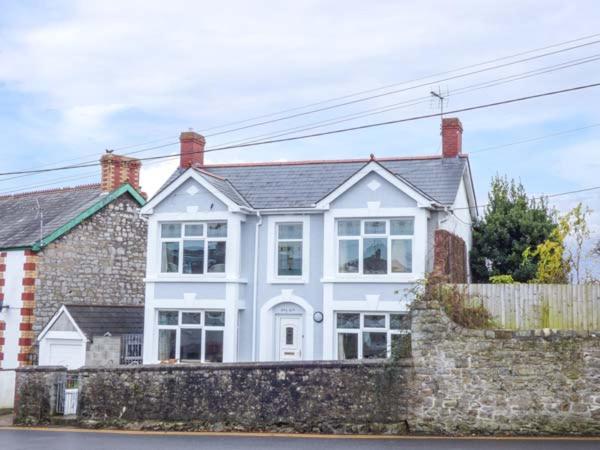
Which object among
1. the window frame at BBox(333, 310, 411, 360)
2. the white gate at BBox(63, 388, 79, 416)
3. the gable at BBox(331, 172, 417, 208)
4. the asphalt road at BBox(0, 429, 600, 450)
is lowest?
the asphalt road at BBox(0, 429, 600, 450)

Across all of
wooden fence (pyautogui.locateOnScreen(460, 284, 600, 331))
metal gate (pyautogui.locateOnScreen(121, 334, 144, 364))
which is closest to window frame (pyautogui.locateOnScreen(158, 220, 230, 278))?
metal gate (pyautogui.locateOnScreen(121, 334, 144, 364))

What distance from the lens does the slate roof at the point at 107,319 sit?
88.7 ft

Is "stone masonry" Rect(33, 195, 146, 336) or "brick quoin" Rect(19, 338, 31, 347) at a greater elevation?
"stone masonry" Rect(33, 195, 146, 336)

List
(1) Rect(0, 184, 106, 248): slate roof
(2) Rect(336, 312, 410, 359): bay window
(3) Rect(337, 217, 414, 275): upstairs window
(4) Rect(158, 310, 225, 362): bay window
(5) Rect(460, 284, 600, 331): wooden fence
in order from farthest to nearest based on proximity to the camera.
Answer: (1) Rect(0, 184, 106, 248): slate roof < (4) Rect(158, 310, 225, 362): bay window < (3) Rect(337, 217, 414, 275): upstairs window < (2) Rect(336, 312, 410, 359): bay window < (5) Rect(460, 284, 600, 331): wooden fence

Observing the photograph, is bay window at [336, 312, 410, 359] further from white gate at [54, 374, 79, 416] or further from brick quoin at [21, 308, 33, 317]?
brick quoin at [21, 308, 33, 317]

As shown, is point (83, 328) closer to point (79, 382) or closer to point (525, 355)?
point (79, 382)

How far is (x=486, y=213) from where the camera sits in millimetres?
31328

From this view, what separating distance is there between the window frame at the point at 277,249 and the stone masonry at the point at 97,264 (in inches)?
323

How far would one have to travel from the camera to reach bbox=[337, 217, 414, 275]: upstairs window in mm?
24797

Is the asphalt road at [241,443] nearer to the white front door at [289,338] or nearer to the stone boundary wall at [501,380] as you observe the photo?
the stone boundary wall at [501,380]

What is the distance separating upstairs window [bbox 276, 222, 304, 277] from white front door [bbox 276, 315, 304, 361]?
149 cm

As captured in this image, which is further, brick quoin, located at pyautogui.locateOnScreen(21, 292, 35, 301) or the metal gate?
brick quoin, located at pyautogui.locateOnScreen(21, 292, 35, 301)

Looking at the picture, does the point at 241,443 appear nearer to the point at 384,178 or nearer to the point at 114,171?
Result: the point at 384,178

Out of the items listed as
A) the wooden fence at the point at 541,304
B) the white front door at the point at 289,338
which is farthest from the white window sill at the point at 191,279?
the wooden fence at the point at 541,304
